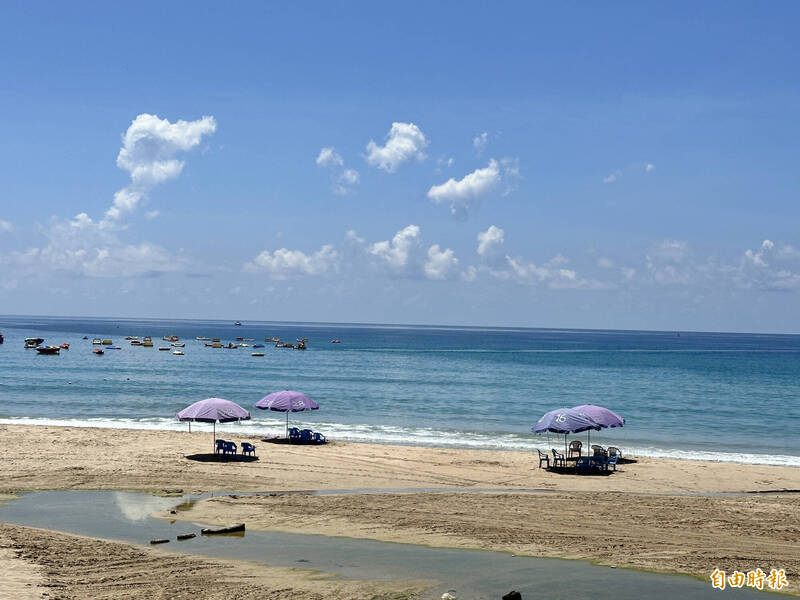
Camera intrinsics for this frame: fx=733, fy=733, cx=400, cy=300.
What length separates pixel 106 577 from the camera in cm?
1280

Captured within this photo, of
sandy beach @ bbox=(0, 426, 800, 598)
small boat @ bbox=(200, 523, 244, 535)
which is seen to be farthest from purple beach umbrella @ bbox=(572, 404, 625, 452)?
small boat @ bbox=(200, 523, 244, 535)

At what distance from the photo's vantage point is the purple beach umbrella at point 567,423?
81.7 ft

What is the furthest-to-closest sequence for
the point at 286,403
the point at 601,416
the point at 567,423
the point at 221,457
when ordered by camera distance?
1. the point at 286,403
2. the point at 221,457
3. the point at 601,416
4. the point at 567,423

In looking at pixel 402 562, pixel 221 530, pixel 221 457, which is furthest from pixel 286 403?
pixel 402 562

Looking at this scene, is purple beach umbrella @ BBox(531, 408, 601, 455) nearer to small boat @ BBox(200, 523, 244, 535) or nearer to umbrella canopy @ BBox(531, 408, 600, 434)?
umbrella canopy @ BBox(531, 408, 600, 434)

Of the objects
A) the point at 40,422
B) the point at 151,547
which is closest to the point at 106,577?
the point at 151,547

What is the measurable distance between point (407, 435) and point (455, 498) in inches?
596

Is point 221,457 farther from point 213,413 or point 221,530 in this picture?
point 221,530

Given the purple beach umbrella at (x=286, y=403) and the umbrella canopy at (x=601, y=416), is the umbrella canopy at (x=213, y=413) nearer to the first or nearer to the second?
the purple beach umbrella at (x=286, y=403)

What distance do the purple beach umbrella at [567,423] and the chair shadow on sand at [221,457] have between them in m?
10.2

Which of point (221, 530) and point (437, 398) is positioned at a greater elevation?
point (221, 530)

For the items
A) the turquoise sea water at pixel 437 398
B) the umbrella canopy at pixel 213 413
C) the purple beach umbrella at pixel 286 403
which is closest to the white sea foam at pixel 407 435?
the turquoise sea water at pixel 437 398

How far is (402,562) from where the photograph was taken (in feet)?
47.1

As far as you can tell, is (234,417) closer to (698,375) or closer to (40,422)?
(40,422)
